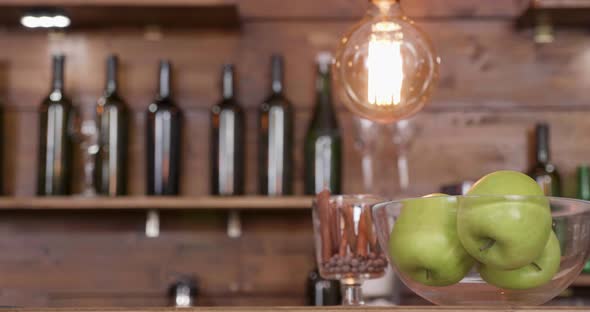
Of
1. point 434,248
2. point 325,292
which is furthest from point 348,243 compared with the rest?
point 325,292

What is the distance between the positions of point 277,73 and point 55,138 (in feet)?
1.67

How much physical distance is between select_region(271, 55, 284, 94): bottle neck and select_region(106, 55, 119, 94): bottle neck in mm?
346

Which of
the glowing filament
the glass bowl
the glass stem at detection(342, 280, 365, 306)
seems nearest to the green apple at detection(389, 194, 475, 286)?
the glass bowl

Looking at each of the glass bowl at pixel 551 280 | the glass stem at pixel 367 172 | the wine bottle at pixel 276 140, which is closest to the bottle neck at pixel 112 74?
the wine bottle at pixel 276 140

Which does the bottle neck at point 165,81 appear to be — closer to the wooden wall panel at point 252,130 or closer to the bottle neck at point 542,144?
the wooden wall panel at point 252,130

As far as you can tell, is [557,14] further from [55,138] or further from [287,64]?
[55,138]

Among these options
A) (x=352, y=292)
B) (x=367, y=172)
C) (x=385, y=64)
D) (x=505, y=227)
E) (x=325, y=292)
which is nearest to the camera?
(x=505, y=227)

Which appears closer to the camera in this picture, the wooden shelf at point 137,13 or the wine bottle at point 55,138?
the wooden shelf at point 137,13

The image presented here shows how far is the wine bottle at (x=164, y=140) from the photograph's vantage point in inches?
76.5

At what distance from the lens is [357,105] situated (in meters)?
1.22

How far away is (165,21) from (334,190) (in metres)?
0.53

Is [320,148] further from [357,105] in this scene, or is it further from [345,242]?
[345,242]

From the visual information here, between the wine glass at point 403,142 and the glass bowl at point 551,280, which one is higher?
the wine glass at point 403,142

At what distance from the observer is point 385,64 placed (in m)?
1.20
